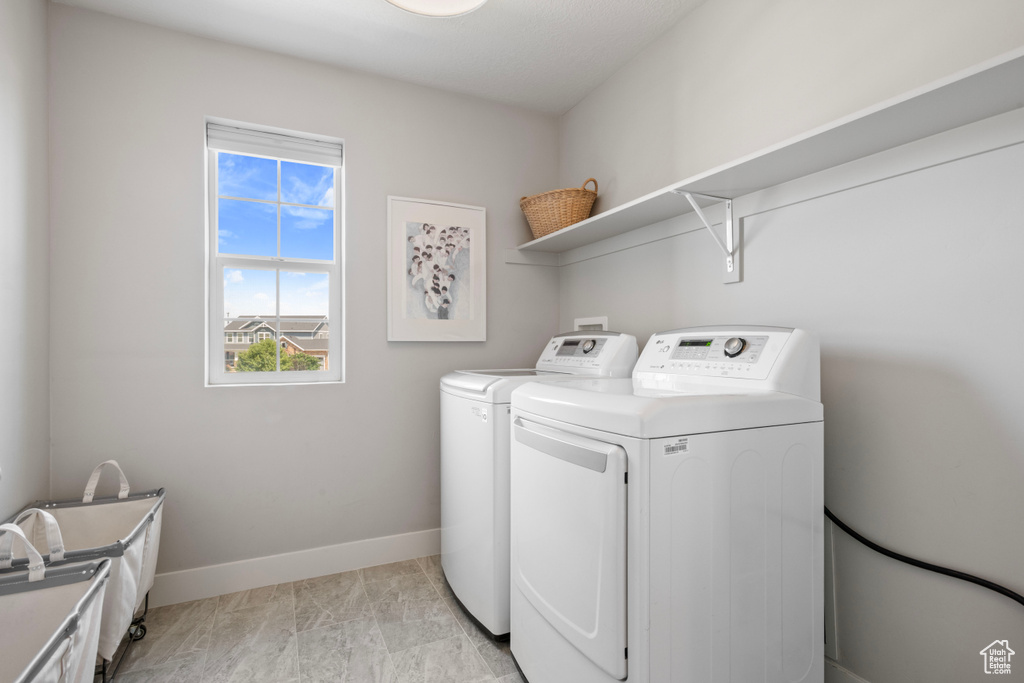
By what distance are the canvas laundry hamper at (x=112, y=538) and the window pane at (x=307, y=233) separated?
3.89ft

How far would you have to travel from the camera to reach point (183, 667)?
1.69m

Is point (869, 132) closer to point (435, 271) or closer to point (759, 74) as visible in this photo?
point (759, 74)

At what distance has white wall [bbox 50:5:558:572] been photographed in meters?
2.01

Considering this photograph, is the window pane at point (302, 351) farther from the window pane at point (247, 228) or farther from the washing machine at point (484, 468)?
the washing machine at point (484, 468)

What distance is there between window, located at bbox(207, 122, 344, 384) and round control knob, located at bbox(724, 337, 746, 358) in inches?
71.0

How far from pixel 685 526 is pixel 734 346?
0.63 metres

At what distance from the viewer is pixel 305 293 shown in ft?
8.13

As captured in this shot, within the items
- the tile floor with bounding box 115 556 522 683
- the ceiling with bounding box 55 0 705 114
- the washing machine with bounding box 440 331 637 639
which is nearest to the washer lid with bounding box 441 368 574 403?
the washing machine with bounding box 440 331 637 639

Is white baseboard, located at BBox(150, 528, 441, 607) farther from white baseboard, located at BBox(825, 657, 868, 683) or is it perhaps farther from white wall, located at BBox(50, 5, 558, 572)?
white baseboard, located at BBox(825, 657, 868, 683)

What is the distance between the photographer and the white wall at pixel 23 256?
5.27 feet

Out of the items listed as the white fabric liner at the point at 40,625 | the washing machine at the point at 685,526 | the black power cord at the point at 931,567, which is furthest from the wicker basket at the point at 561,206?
the white fabric liner at the point at 40,625

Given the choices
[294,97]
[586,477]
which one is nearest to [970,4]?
[586,477]

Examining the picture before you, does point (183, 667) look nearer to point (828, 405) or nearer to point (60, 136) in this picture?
point (60, 136)

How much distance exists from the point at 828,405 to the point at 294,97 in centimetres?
260
